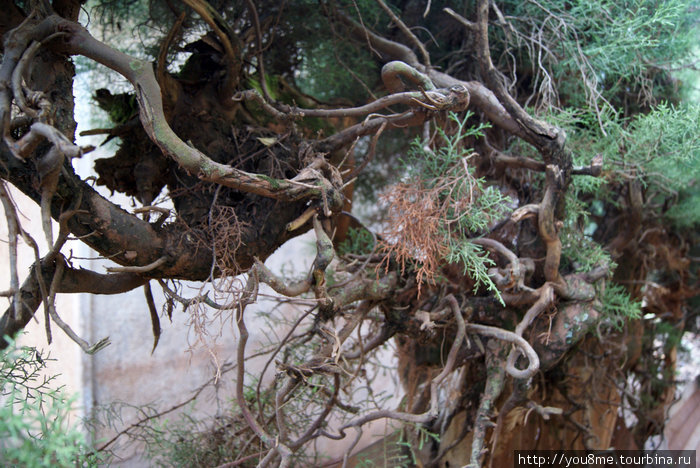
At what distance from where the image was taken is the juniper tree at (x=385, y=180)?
1.19 m

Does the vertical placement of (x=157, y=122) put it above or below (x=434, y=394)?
above

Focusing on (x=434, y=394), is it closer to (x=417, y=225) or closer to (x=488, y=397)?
(x=488, y=397)

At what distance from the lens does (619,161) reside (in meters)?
1.90

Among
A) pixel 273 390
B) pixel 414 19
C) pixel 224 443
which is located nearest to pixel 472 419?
pixel 273 390

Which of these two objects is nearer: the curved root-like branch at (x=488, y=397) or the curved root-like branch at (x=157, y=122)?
the curved root-like branch at (x=157, y=122)

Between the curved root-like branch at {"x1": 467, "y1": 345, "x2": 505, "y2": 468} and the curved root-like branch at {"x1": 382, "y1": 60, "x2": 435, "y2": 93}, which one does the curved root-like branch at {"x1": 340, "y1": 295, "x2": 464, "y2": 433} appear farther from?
the curved root-like branch at {"x1": 382, "y1": 60, "x2": 435, "y2": 93}

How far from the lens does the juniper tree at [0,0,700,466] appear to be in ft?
3.92

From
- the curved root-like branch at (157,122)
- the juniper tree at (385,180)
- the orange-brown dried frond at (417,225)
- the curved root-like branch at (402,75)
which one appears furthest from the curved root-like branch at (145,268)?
the curved root-like branch at (402,75)

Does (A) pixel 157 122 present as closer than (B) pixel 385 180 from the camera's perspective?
Yes

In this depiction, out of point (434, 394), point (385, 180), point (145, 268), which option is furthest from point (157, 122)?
point (385, 180)

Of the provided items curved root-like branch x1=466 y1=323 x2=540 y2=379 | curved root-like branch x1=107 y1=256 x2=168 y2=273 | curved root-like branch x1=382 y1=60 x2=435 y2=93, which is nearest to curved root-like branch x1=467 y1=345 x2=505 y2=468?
curved root-like branch x1=466 y1=323 x2=540 y2=379

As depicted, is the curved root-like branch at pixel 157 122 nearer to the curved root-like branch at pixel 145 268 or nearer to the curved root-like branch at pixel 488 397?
the curved root-like branch at pixel 145 268

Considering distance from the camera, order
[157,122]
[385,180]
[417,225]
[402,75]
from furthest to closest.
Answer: [385,180] → [417,225] → [402,75] → [157,122]

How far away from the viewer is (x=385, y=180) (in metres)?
2.55
